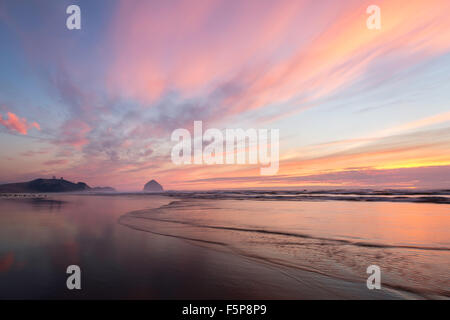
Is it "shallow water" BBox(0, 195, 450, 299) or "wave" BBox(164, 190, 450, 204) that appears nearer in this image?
"shallow water" BBox(0, 195, 450, 299)

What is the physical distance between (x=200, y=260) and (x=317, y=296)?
3469 millimetres

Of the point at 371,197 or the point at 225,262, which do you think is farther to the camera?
the point at 371,197

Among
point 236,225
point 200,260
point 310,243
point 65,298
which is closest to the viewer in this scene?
point 65,298

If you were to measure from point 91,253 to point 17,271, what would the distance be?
1.81 metres

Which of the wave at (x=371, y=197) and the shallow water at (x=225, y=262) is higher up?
the shallow water at (x=225, y=262)

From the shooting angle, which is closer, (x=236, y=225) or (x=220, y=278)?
(x=220, y=278)

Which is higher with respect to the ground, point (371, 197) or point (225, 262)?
point (225, 262)

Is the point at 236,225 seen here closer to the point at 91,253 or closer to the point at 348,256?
the point at 348,256

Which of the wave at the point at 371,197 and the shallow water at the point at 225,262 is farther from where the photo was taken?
the wave at the point at 371,197

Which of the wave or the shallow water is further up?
the shallow water
